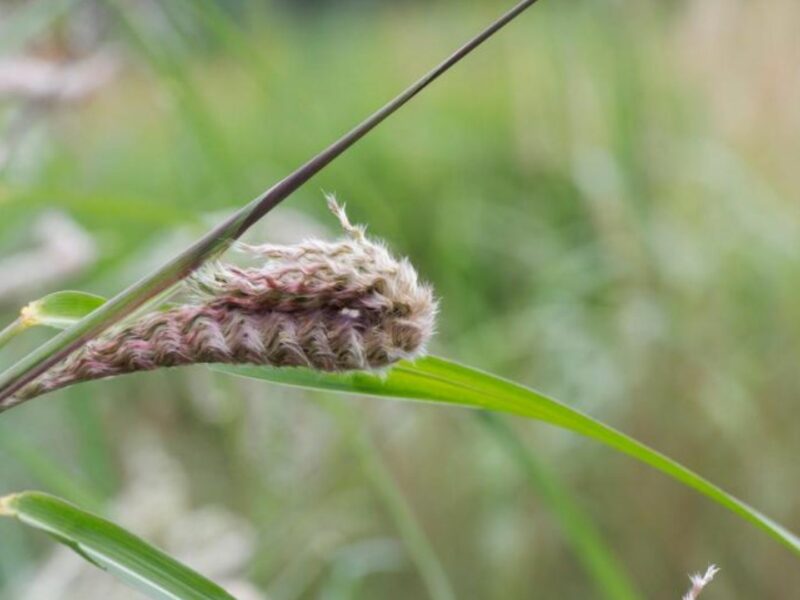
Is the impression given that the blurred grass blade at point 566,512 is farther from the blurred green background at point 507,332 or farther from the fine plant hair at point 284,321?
the fine plant hair at point 284,321

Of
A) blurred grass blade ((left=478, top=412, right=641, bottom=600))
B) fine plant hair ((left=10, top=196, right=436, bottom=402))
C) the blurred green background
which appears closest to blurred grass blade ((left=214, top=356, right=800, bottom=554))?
fine plant hair ((left=10, top=196, right=436, bottom=402))

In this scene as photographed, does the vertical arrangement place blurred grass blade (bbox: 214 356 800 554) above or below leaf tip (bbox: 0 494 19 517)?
above

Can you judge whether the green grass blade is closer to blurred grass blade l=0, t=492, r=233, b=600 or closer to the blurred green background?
blurred grass blade l=0, t=492, r=233, b=600

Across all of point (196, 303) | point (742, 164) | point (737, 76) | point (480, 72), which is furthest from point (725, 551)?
point (480, 72)

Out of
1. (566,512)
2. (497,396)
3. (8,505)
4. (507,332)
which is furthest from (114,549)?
(507,332)

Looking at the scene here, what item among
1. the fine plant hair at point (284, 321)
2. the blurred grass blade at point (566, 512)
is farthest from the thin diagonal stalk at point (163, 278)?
the blurred grass blade at point (566, 512)

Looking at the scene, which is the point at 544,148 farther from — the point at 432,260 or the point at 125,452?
the point at 125,452
